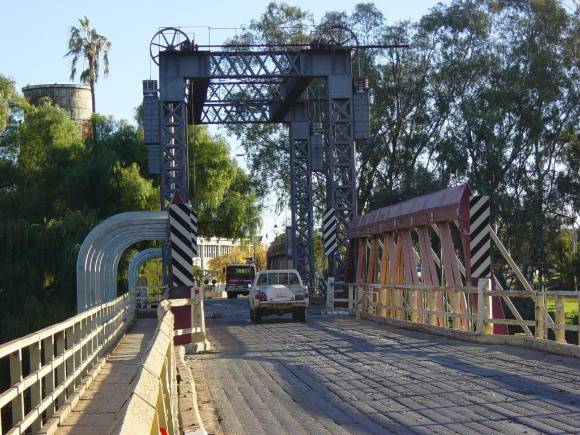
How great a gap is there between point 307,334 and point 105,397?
11.0 m

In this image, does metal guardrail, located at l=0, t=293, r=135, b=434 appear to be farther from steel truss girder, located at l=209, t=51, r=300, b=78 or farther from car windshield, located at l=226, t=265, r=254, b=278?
car windshield, located at l=226, t=265, r=254, b=278

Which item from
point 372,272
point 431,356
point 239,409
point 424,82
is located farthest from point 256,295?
point 424,82

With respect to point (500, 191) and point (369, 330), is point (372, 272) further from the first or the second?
point (500, 191)

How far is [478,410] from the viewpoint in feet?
36.3

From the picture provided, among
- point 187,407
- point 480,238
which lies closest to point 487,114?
point 480,238

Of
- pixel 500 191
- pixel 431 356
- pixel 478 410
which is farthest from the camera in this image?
pixel 500 191

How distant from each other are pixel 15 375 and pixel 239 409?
131 inches

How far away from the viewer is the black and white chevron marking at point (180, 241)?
2217 cm

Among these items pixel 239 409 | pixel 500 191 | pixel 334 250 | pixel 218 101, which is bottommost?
pixel 239 409

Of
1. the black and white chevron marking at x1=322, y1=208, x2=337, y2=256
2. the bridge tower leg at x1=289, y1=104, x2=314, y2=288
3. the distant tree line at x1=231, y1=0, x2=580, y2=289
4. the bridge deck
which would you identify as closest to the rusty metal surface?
the black and white chevron marking at x1=322, y1=208, x2=337, y2=256

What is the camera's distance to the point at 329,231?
123 feet

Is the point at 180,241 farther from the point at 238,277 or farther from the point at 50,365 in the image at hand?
the point at 238,277

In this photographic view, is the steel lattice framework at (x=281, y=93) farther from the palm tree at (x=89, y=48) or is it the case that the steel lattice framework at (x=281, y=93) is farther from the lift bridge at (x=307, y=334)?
the palm tree at (x=89, y=48)

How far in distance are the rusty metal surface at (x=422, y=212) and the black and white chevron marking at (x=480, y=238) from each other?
0.87ft
